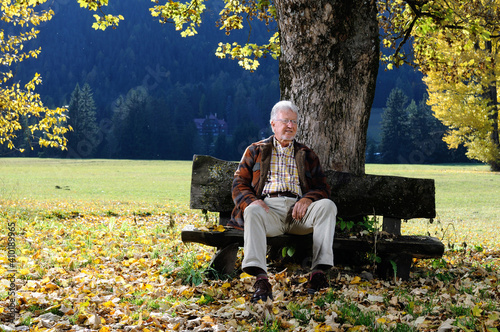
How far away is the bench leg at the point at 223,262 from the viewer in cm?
534

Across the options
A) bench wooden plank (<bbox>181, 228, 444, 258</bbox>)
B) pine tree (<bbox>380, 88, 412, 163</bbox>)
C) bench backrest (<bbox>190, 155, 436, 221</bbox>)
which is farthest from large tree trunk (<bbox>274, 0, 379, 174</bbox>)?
pine tree (<bbox>380, 88, 412, 163</bbox>)

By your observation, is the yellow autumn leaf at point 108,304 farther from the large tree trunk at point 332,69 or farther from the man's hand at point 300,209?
the large tree trunk at point 332,69

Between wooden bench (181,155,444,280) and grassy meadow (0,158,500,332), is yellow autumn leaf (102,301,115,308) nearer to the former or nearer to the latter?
grassy meadow (0,158,500,332)

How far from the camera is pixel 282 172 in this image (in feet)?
17.0

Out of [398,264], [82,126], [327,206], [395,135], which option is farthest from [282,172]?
[82,126]

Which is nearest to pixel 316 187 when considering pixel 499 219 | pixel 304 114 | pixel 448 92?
pixel 304 114

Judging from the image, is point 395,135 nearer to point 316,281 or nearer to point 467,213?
point 467,213

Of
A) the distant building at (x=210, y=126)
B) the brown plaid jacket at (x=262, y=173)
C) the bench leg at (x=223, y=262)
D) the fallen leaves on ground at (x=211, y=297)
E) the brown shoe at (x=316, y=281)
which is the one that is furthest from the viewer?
the distant building at (x=210, y=126)

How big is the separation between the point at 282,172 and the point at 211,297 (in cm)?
143

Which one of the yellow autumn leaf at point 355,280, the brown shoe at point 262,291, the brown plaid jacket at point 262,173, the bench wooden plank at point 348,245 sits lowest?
the yellow autumn leaf at point 355,280

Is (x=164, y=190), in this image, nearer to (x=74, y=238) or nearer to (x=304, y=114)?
(x=74, y=238)

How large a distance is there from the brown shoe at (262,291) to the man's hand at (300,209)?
0.72 meters

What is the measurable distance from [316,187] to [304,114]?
4.64 feet

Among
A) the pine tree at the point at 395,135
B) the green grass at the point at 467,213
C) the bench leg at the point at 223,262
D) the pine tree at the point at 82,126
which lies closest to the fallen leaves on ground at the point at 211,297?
the bench leg at the point at 223,262
